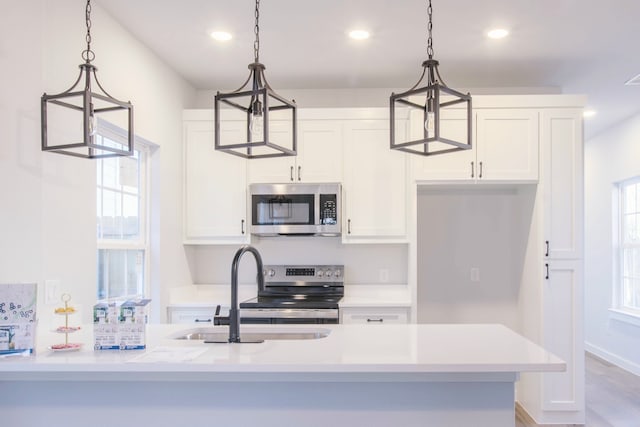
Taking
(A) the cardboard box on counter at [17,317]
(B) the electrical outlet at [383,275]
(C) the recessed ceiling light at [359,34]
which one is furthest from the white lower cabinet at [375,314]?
(A) the cardboard box on counter at [17,317]

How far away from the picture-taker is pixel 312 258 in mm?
4434

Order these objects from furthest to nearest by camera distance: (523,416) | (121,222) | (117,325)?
(523,416) < (121,222) < (117,325)

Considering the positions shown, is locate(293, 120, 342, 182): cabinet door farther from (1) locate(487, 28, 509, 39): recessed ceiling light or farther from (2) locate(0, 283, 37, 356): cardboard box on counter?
(2) locate(0, 283, 37, 356): cardboard box on counter

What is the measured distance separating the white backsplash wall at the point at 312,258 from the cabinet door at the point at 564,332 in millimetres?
1122

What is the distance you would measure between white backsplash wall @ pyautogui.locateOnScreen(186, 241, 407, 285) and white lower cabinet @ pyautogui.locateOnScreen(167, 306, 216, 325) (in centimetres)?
51

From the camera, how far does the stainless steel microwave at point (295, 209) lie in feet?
13.1

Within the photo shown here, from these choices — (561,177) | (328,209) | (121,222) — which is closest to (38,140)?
(121,222)

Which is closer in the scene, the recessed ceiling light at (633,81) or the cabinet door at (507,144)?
the cabinet door at (507,144)

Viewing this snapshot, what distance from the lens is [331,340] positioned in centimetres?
208

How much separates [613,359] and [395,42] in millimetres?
4440

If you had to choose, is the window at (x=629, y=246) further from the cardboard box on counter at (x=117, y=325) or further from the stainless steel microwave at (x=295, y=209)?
the cardboard box on counter at (x=117, y=325)

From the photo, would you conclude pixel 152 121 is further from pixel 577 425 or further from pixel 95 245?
pixel 577 425

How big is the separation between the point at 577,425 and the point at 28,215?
12.0ft

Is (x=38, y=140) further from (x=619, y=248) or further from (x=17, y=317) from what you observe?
(x=619, y=248)
